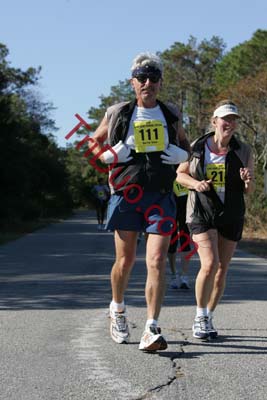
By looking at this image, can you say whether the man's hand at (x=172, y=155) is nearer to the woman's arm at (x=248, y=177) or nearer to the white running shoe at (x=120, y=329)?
the woman's arm at (x=248, y=177)

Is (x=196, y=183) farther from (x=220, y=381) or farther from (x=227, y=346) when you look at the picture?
(x=220, y=381)

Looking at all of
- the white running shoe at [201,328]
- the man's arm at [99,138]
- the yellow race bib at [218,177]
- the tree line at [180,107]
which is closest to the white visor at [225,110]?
the yellow race bib at [218,177]

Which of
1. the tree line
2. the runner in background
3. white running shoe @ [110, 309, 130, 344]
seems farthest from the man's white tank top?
the tree line

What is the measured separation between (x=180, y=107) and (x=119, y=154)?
4187 cm

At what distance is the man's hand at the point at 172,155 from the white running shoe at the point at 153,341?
4.32 ft

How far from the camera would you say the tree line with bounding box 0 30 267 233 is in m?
33.4

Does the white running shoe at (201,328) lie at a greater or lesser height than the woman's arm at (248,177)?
lesser

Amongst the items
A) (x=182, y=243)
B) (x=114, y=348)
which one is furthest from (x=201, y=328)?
(x=182, y=243)

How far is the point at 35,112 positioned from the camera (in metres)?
69.1

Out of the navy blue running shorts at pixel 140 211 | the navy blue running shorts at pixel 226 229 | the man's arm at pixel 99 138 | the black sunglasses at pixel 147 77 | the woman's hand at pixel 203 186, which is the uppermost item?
the black sunglasses at pixel 147 77

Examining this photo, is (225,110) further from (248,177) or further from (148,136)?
(148,136)

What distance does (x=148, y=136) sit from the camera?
249 inches

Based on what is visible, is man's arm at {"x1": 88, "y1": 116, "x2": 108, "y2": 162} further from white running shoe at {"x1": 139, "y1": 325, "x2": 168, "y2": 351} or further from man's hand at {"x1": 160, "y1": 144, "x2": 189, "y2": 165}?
white running shoe at {"x1": 139, "y1": 325, "x2": 168, "y2": 351}

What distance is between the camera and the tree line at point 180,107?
110ft
